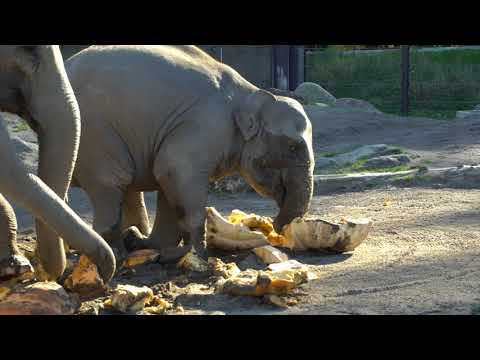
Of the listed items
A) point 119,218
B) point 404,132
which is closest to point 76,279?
point 119,218

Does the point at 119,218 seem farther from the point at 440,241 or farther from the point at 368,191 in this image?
the point at 368,191

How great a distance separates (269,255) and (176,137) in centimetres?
111

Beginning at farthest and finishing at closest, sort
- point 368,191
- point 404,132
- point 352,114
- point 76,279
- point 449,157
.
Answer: point 352,114 → point 404,132 → point 449,157 → point 368,191 → point 76,279

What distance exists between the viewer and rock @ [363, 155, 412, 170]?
10.7 metres

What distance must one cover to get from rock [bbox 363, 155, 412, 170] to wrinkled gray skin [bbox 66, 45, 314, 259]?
159 inches

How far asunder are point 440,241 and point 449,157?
491 cm

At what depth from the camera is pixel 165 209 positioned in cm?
697

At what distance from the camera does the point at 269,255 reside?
6031 millimetres

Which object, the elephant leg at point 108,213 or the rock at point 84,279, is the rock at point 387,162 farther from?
the rock at point 84,279

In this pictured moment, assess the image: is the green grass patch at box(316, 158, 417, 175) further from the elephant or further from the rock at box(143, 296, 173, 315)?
the elephant

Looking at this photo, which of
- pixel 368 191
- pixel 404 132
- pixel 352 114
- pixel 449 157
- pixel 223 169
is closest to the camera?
pixel 223 169

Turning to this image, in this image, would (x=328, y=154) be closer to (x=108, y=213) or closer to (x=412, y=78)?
(x=108, y=213)

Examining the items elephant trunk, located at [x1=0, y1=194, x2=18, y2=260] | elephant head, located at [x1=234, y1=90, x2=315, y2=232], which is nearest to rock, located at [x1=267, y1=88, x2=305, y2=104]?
elephant head, located at [x1=234, y1=90, x2=315, y2=232]
